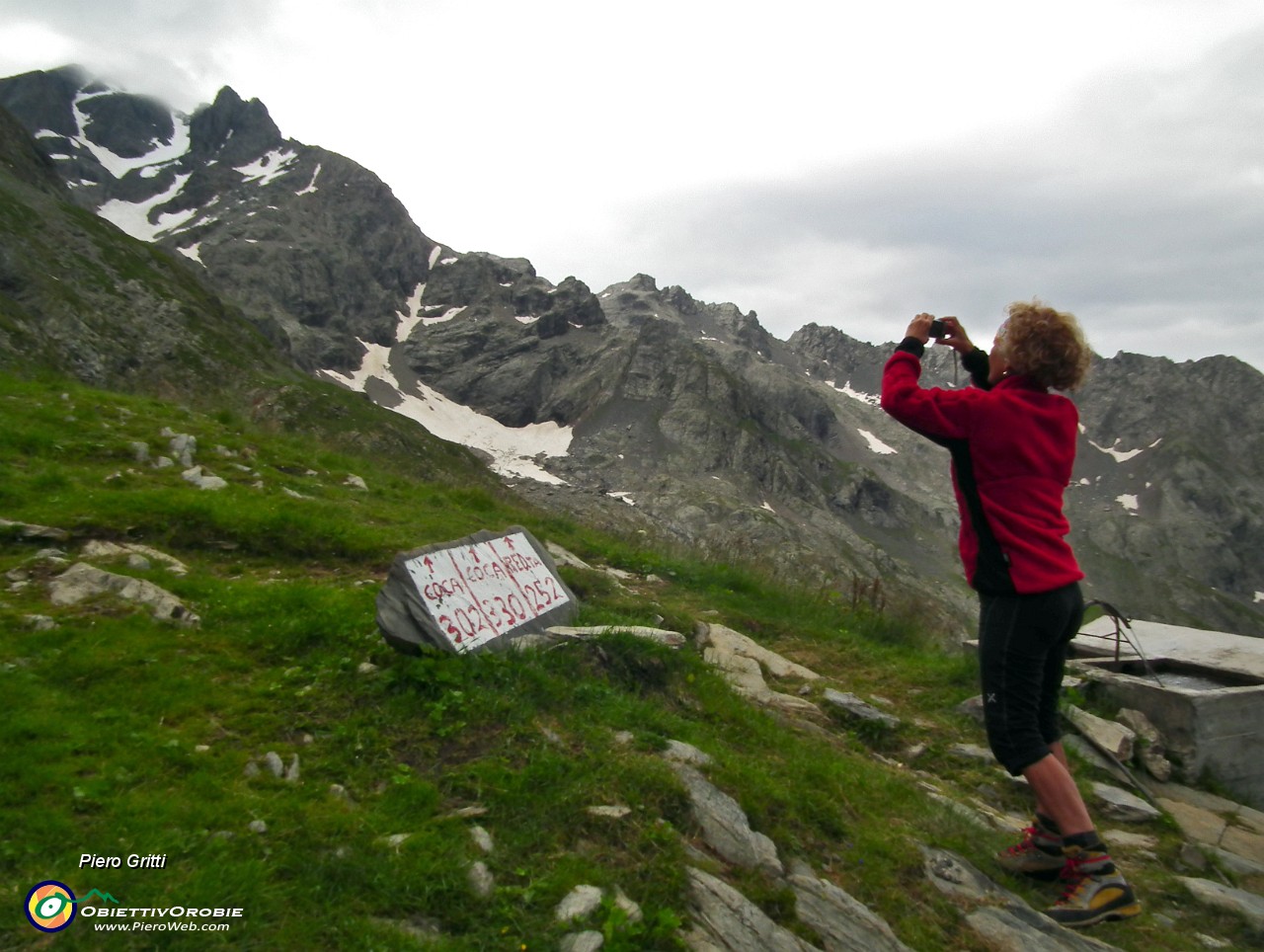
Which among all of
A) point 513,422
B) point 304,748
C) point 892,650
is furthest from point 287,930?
point 513,422

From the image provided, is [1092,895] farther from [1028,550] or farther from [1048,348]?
[1048,348]

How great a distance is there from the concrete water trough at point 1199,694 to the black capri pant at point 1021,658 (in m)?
3.69

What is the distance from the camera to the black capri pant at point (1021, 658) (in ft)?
14.2

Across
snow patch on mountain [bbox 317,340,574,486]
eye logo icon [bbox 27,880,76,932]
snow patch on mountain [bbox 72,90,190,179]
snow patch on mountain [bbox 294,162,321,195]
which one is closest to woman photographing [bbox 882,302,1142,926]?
eye logo icon [bbox 27,880,76,932]

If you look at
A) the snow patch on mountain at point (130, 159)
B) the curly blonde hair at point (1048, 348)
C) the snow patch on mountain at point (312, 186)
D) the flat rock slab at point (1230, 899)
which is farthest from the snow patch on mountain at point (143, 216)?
the flat rock slab at point (1230, 899)

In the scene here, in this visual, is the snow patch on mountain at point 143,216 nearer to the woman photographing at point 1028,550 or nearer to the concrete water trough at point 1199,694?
the concrete water trough at point 1199,694

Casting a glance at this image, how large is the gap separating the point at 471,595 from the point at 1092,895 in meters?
4.30

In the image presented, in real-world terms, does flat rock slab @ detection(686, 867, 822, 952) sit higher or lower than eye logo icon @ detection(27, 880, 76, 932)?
lower

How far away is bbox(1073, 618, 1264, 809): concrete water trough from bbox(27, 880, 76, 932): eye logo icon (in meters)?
8.06

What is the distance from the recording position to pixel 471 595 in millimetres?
6000

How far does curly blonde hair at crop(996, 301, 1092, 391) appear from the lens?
4.50m

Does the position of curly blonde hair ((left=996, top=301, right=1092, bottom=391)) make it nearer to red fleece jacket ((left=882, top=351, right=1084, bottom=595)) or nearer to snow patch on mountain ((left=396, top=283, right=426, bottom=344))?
red fleece jacket ((left=882, top=351, right=1084, bottom=595))

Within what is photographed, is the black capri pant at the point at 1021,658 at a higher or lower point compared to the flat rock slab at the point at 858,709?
higher

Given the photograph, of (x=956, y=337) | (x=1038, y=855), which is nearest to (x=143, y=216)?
(x=956, y=337)
